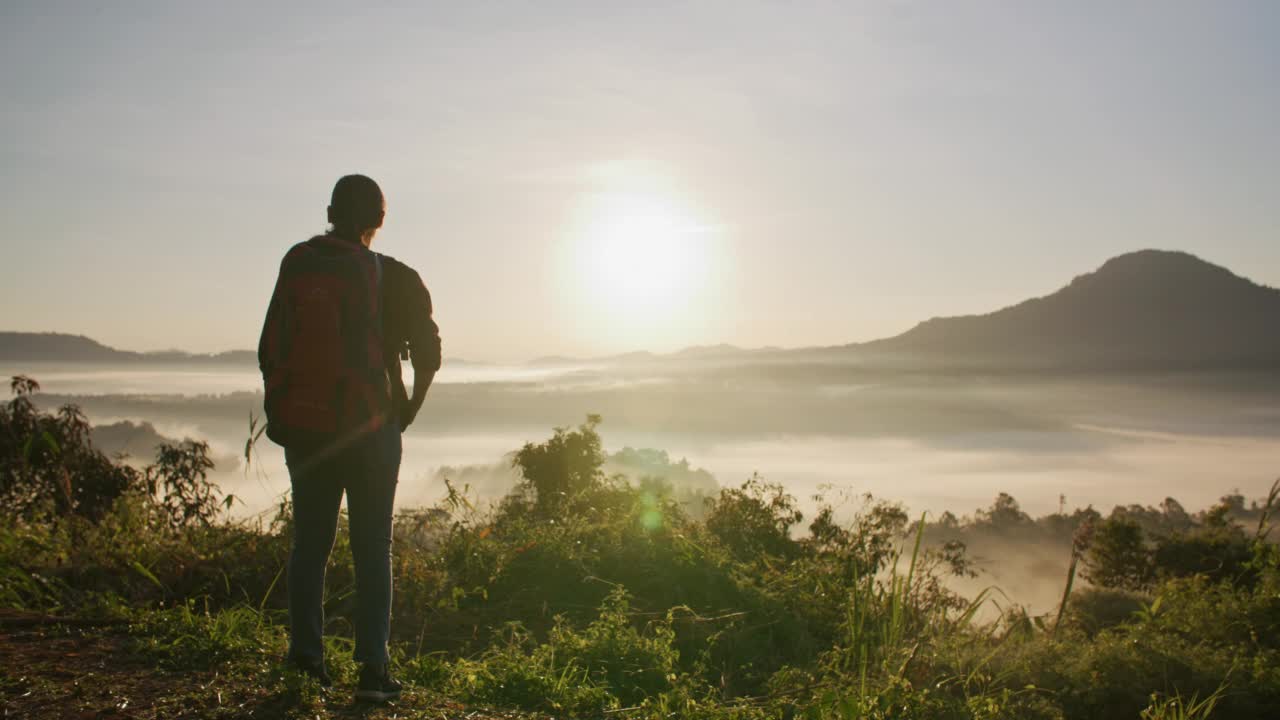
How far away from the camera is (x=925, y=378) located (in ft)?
507

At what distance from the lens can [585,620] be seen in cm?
495

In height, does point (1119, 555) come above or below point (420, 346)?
below

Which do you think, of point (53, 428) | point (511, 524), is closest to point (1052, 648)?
point (511, 524)

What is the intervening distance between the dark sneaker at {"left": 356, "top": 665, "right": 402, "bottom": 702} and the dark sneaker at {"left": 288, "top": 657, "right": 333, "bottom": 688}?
0.54 feet

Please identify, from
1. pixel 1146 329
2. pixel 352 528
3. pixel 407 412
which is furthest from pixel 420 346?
pixel 1146 329

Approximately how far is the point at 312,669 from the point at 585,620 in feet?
6.79

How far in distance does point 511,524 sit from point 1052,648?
14.3 ft

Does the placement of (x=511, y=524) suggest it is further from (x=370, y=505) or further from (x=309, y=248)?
(x=309, y=248)

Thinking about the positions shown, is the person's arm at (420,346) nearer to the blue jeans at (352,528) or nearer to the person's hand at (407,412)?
the person's hand at (407,412)

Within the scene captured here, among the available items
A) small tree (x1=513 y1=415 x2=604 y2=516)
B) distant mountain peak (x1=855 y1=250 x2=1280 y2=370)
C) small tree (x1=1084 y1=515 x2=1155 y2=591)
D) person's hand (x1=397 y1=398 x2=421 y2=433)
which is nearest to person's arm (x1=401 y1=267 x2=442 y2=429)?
person's hand (x1=397 y1=398 x2=421 y2=433)

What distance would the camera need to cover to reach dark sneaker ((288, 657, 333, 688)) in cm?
316

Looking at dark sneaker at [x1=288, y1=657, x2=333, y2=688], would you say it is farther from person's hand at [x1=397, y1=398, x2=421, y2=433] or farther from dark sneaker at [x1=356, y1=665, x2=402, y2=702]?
person's hand at [x1=397, y1=398, x2=421, y2=433]

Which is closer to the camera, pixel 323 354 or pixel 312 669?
pixel 323 354

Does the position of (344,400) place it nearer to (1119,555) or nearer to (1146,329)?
(1119,555)
